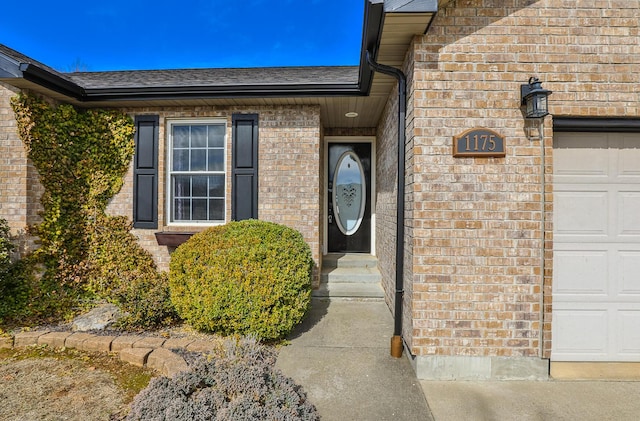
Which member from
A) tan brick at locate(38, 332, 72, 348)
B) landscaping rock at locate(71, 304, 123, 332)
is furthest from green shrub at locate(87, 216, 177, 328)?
tan brick at locate(38, 332, 72, 348)

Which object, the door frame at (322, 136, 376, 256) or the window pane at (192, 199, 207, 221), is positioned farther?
the door frame at (322, 136, 376, 256)

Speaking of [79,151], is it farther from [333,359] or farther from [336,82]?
[333,359]

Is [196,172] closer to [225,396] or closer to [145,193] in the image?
[145,193]

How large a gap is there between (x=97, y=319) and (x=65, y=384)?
1284 mm

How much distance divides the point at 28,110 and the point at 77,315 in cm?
281

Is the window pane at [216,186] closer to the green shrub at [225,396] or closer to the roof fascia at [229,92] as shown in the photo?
the roof fascia at [229,92]

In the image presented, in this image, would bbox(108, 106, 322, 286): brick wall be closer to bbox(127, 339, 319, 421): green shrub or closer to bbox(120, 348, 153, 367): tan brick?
bbox(120, 348, 153, 367): tan brick

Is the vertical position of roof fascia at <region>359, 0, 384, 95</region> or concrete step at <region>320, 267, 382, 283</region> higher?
roof fascia at <region>359, 0, 384, 95</region>

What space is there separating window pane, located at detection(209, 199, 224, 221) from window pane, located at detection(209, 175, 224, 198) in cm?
9

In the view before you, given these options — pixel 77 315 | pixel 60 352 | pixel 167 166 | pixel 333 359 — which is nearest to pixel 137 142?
pixel 167 166

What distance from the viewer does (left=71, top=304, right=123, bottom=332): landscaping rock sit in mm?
3613

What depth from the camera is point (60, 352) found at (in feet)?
10.4

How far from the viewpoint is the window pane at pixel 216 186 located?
476cm

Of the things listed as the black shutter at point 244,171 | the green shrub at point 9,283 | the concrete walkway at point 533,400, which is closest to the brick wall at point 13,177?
the green shrub at point 9,283
